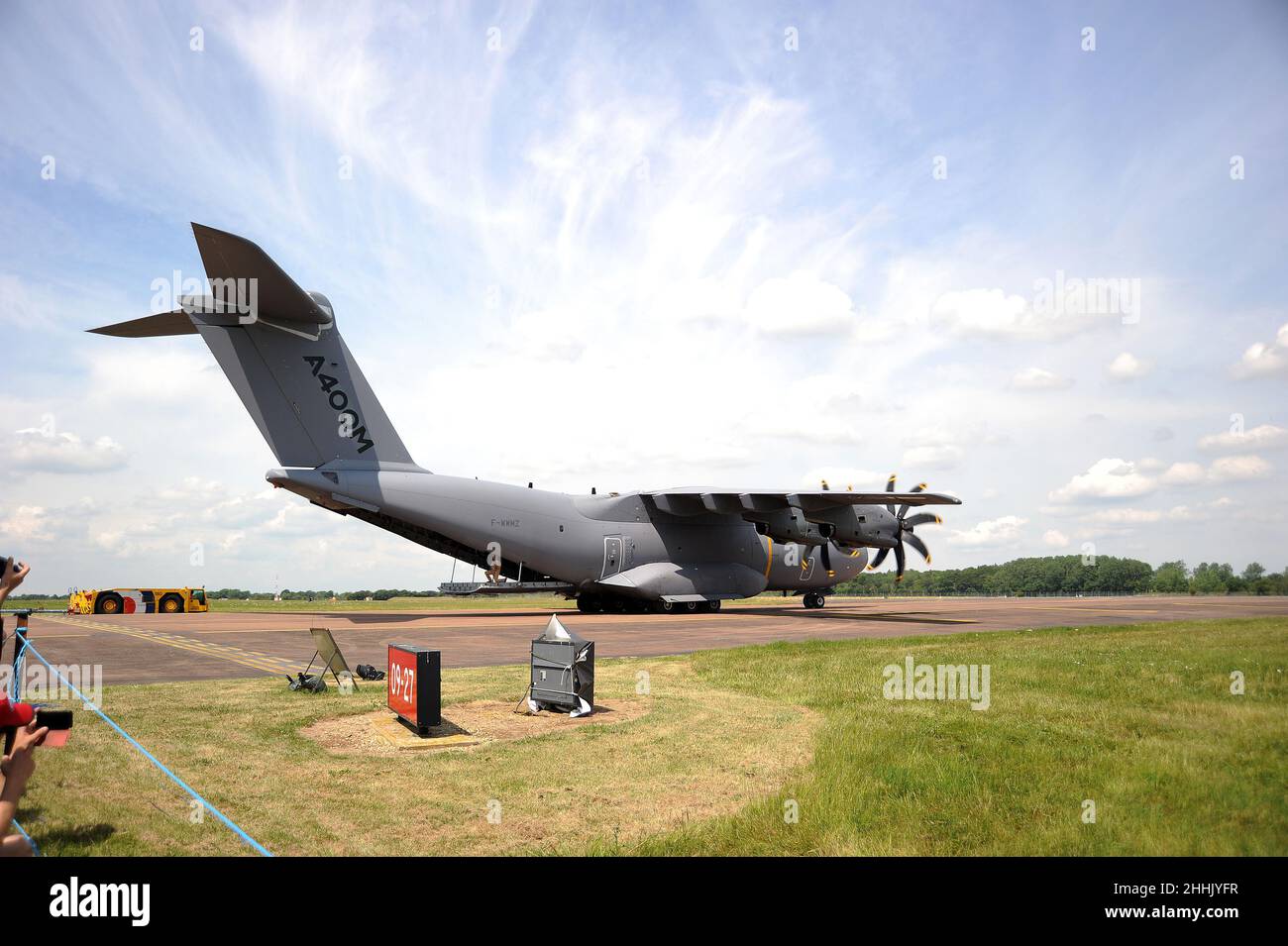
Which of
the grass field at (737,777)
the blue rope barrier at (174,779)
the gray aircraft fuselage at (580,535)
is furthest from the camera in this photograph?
the gray aircraft fuselage at (580,535)

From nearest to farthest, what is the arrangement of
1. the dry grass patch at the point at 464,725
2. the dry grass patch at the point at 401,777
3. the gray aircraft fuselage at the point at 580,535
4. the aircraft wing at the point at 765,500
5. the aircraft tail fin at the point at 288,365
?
the dry grass patch at the point at 401,777, the dry grass patch at the point at 464,725, the aircraft tail fin at the point at 288,365, the gray aircraft fuselage at the point at 580,535, the aircraft wing at the point at 765,500

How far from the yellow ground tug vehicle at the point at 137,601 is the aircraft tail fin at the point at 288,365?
21258 millimetres

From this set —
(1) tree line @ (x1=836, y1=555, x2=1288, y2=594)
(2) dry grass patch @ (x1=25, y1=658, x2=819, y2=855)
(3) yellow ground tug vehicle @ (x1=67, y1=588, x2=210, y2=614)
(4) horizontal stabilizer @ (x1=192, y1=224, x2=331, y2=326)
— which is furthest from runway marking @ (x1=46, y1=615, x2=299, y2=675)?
(1) tree line @ (x1=836, y1=555, x2=1288, y2=594)

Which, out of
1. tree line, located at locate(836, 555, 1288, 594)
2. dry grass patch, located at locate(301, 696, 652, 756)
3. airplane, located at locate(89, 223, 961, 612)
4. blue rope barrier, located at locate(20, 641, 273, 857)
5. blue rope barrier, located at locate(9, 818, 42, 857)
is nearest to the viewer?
blue rope barrier, located at locate(9, 818, 42, 857)

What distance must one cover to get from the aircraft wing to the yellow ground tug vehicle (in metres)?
27.3

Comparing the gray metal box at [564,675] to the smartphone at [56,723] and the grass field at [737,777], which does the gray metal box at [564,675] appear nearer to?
the grass field at [737,777]

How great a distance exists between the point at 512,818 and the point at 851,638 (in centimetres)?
1644

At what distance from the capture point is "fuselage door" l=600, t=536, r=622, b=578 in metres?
33.6

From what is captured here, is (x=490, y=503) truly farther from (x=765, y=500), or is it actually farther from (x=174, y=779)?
(x=174, y=779)

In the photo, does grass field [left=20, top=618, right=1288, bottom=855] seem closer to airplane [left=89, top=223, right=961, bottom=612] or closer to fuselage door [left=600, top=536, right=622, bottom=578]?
airplane [left=89, top=223, right=961, bottom=612]

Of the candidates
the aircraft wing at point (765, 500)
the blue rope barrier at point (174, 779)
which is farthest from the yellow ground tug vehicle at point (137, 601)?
the blue rope barrier at point (174, 779)

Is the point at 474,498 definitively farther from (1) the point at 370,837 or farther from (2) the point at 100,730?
(1) the point at 370,837

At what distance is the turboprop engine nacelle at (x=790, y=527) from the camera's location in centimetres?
3481
